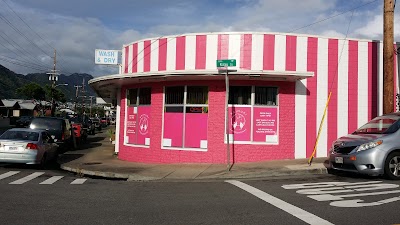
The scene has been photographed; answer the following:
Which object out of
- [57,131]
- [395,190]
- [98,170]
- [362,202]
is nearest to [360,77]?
[395,190]

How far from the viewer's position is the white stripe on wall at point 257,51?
14.4 meters

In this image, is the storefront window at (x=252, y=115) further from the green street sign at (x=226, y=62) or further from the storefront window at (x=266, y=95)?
the green street sign at (x=226, y=62)

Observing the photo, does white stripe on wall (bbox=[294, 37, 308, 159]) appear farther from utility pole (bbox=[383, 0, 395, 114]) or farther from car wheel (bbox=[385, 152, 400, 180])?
car wheel (bbox=[385, 152, 400, 180])

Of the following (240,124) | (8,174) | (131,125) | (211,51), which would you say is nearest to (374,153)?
(240,124)

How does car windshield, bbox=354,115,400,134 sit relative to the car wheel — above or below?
above

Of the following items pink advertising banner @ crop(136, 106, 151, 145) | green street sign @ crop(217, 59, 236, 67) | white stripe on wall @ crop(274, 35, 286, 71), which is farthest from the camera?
pink advertising banner @ crop(136, 106, 151, 145)

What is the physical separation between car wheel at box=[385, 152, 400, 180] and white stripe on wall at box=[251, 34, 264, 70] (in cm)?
588

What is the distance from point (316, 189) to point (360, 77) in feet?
25.5

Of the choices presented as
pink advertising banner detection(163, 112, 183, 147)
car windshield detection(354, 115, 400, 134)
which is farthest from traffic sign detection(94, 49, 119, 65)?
car windshield detection(354, 115, 400, 134)

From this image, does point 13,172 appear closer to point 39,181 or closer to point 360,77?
point 39,181

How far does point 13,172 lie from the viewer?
1226 centimetres

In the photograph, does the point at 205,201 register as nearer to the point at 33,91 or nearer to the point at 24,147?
the point at 24,147

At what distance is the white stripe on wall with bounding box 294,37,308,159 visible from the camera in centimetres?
1452

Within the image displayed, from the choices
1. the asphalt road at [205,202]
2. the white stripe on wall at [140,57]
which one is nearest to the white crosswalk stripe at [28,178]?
the asphalt road at [205,202]
